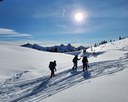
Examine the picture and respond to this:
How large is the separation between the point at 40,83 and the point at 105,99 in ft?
31.8

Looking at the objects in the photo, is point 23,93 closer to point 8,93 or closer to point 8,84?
point 8,93

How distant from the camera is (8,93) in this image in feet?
57.8

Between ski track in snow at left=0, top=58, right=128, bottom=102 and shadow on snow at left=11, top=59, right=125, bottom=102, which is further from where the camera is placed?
ski track in snow at left=0, top=58, right=128, bottom=102

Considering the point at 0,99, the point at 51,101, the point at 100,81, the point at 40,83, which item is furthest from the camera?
the point at 40,83

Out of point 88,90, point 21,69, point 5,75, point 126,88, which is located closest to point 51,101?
point 88,90

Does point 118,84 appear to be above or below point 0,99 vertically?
A: above

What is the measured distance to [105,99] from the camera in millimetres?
10922

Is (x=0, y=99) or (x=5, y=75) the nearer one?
(x=0, y=99)

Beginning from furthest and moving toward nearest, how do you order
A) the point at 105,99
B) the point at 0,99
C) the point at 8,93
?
1. the point at 8,93
2. the point at 0,99
3. the point at 105,99

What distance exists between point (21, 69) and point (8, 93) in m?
11.0

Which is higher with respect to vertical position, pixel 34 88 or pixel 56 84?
pixel 56 84

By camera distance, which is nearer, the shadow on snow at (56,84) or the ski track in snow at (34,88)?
the shadow on snow at (56,84)

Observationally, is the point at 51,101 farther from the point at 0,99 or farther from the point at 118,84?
the point at 0,99

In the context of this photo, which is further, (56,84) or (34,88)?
(34,88)
